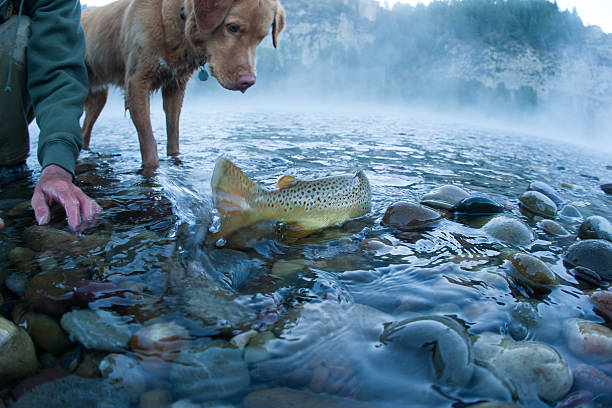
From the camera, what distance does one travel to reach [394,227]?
281 centimetres

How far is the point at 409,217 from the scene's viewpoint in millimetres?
2885

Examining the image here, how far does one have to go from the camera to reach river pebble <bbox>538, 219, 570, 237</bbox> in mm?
2938

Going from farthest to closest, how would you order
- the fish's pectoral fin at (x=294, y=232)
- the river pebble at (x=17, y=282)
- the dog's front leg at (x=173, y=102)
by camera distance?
1. the dog's front leg at (x=173, y=102)
2. the fish's pectoral fin at (x=294, y=232)
3. the river pebble at (x=17, y=282)

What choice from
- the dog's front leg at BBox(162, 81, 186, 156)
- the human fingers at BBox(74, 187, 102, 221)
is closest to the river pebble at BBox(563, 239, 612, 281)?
the human fingers at BBox(74, 187, 102, 221)

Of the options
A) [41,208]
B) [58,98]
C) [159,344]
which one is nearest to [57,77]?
[58,98]

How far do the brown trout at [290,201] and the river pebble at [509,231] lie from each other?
40.2 inches

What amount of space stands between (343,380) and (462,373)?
1.44ft

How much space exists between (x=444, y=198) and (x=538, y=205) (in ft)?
3.44

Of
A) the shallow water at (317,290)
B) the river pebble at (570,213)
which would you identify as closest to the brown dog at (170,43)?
the shallow water at (317,290)

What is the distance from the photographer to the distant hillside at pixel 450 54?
172ft

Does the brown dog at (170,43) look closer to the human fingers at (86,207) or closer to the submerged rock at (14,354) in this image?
the human fingers at (86,207)

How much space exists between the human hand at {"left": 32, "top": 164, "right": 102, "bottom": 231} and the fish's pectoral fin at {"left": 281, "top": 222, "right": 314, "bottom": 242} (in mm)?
1285

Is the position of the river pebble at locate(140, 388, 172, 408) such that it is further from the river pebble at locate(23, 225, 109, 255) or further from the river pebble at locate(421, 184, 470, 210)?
the river pebble at locate(421, 184, 470, 210)

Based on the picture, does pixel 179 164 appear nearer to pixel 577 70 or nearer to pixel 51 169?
pixel 51 169
